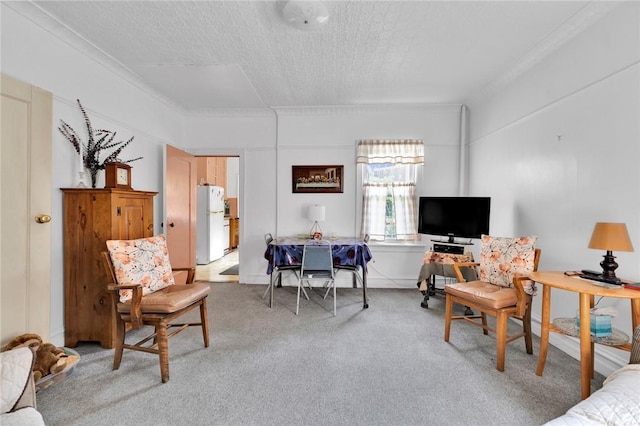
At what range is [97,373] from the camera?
2.16 meters

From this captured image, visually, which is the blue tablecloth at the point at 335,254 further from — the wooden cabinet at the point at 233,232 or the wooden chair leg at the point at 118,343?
the wooden cabinet at the point at 233,232

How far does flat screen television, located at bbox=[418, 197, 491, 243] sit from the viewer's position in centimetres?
341

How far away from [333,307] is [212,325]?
1405 mm

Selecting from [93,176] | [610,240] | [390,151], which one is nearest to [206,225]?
[93,176]

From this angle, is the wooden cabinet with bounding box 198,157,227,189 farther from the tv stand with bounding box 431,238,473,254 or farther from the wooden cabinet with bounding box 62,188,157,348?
the tv stand with bounding box 431,238,473,254

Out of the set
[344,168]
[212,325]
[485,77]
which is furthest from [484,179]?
[212,325]

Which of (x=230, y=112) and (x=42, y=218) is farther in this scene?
(x=230, y=112)

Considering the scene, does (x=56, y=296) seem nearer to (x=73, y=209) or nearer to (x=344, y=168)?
(x=73, y=209)

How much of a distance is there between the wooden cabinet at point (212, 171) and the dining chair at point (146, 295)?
4.60 metres

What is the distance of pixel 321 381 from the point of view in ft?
6.77

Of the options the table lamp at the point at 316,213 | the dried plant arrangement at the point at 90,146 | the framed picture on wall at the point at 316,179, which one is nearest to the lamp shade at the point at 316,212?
the table lamp at the point at 316,213

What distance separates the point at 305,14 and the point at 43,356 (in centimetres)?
303

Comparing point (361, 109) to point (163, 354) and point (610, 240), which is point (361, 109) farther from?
point (163, 354)

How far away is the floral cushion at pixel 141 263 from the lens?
7.43ft
